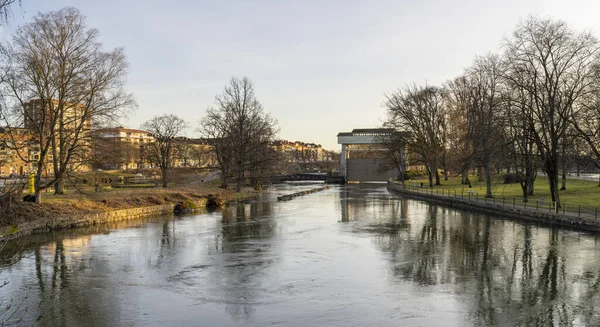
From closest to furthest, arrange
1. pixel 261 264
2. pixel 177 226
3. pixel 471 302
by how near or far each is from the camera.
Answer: pixel 471 302 → pixel 261 264 → pixel 177 226

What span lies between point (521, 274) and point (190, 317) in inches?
429

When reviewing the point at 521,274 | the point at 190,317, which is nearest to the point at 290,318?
the point at 190,317

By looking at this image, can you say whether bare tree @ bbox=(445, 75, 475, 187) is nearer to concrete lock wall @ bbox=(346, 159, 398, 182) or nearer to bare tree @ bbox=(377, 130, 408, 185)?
bare tree @ bbox=(377, 130, 408, 185)

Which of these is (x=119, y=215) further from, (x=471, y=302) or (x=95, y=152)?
(x=471, y=302)

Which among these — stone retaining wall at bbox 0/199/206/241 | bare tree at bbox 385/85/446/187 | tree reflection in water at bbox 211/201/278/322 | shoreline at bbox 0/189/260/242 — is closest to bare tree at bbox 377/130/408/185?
bare tree at bbox 385/85/446/187

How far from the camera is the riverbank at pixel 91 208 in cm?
2573

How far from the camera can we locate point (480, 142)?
129 feet

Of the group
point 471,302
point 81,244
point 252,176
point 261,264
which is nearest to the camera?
point 471,302

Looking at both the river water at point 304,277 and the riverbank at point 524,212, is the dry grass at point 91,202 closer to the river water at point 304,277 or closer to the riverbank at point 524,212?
the river water at point 304,277

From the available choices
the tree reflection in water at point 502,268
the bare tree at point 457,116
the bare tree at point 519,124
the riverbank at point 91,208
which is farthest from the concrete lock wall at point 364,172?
the tree reflection in water at point 502,268

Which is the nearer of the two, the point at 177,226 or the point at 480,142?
the point at 177,226

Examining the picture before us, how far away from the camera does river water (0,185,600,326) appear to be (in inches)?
Answer: 463

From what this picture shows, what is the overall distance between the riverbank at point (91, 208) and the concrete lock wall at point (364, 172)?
57118 millimetres

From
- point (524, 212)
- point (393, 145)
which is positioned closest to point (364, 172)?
point (393, 145)
